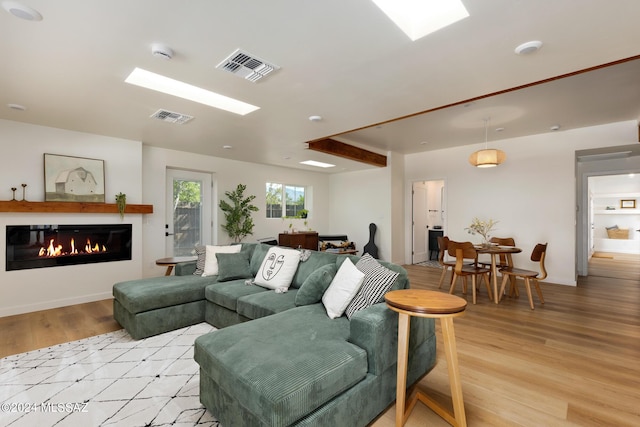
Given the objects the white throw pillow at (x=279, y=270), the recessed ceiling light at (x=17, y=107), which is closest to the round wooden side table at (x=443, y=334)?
the white throw pillow at (x=279, y=270)

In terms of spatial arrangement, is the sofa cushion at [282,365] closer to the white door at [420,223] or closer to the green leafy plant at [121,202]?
the green leafy plant at [121,202]

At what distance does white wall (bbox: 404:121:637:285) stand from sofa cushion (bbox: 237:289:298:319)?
4.79 meters

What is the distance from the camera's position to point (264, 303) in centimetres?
264

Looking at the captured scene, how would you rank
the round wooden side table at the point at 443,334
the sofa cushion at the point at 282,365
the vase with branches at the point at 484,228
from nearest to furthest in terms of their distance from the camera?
the sofa cushion at the point at 282,365 < the round wooden side table at the point at 443,334 < the vase with branches at the point at 484,228

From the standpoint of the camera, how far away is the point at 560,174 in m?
5.08

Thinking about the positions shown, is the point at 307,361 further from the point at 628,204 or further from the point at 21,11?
the point at 628,204

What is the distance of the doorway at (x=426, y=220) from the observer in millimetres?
7293

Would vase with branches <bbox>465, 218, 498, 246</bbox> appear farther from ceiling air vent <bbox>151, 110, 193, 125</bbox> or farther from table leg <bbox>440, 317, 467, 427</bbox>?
ceiling air vent <bbox>151, 110, 193, 125</bbox>

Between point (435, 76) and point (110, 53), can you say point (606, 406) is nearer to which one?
point (435, 76)

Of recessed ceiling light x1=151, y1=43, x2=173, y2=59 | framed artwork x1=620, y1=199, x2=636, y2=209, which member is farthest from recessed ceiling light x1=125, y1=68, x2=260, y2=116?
framed artwork x1=620, y1=199, x2=636, y2=209

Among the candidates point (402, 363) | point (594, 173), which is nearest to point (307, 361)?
point (402, 363)

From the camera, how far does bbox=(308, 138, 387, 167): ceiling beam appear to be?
16.9 ft

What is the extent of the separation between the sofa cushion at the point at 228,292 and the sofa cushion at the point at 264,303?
0.12 metres

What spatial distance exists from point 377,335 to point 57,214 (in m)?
4.72
